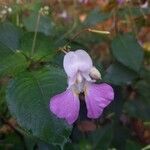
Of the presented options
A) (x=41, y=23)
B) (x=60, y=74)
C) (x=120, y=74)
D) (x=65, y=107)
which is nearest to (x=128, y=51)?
(x=120, y=74)

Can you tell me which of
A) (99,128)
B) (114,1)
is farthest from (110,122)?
(114,1)

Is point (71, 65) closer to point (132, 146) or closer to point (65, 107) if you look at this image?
point (65, 107)

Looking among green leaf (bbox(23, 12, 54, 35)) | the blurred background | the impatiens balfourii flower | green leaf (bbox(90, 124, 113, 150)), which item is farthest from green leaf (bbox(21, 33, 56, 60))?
green leaf (bbox(90, 124, 113, 150))

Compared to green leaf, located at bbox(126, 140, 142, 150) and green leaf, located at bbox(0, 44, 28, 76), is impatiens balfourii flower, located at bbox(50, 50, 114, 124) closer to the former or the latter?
green leaf, located at bbox(0, 44, 28, 76)

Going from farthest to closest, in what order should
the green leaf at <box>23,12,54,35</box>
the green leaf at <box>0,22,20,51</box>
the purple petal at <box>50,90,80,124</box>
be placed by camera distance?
the green leaf at <box>23,12,54,35</box>
the green leaf at <box>0,22,20,51</box>
the purple petal at <box>50,90,80,124</box>

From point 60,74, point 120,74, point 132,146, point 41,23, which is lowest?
point 132,146

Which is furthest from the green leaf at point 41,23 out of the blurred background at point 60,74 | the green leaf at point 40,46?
the green leaf at point 40,46

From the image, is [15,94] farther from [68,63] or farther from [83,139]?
[83,139]

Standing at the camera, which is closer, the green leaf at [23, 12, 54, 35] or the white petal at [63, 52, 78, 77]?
the white petal at [63, 52, 78, 77]
